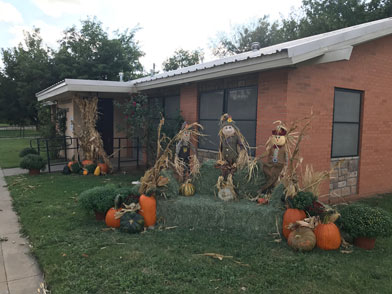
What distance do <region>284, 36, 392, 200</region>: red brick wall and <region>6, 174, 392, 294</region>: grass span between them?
2328 millimetres

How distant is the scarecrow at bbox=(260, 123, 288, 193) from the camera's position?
489 centimetres

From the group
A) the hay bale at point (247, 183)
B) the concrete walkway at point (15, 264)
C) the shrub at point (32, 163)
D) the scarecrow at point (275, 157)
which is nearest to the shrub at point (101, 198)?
the concrete walkway at point (15, 264)

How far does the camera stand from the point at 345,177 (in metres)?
6.68

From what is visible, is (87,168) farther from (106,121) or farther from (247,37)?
(247,37)

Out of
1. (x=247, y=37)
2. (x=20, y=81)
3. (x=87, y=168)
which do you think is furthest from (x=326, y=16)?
(x=20, y=81)

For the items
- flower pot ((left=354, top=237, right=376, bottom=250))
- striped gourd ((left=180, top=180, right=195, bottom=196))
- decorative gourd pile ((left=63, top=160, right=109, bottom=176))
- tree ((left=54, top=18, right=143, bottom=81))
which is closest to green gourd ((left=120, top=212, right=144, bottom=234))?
striped gourd ((left=180, top=180, right=195, bottom=196))

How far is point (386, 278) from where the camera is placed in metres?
3.24

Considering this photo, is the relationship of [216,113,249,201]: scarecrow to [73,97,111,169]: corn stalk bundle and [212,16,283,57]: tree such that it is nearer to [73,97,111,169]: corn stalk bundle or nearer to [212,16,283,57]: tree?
[73,97,111,169]: corn stalk bundle

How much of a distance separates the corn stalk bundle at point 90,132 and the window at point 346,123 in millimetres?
6193

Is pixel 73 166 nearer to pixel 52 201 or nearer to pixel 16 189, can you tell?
pixel 16 189

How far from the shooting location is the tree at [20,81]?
22.4 meters

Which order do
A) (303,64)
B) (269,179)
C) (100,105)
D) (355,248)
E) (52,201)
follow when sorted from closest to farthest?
(355,248) → (269,179) → (303,64) → (52,201) → (100,105)

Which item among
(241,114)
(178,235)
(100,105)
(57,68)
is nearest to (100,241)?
(178,235)

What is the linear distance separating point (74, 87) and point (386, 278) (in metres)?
8.49
